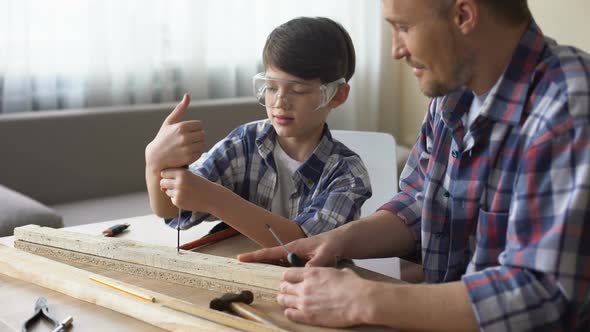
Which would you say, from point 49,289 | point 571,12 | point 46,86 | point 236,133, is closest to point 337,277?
point 49,289

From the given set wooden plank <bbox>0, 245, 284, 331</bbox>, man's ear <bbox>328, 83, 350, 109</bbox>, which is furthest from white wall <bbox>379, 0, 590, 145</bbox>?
wooden plank <bbox>0, 245, 284, 331</bbox>

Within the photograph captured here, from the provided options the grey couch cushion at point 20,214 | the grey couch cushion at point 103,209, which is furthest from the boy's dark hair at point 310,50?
the grey couch cushion at point 103,209

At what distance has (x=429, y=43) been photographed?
1410mm

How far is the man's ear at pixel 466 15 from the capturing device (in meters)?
1.37

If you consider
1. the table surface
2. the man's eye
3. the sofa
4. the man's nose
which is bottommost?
the sofa

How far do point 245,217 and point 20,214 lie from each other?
1.58m

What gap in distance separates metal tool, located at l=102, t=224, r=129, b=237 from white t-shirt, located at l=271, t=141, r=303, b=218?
0.41 metres

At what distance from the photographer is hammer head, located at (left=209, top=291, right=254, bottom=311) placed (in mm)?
1333

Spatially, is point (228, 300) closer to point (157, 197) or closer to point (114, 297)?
point (114, 297)

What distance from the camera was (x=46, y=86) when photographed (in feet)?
13.5

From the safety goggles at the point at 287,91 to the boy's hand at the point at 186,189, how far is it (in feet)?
1.20

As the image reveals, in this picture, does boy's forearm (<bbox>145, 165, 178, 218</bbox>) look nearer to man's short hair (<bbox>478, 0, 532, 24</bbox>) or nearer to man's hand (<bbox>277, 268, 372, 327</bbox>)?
man's hand (<bbox>277, 268, 372, 327</bbox>)

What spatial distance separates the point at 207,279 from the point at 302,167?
648 mm

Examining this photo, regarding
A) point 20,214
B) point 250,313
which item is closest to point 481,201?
point 250,313
